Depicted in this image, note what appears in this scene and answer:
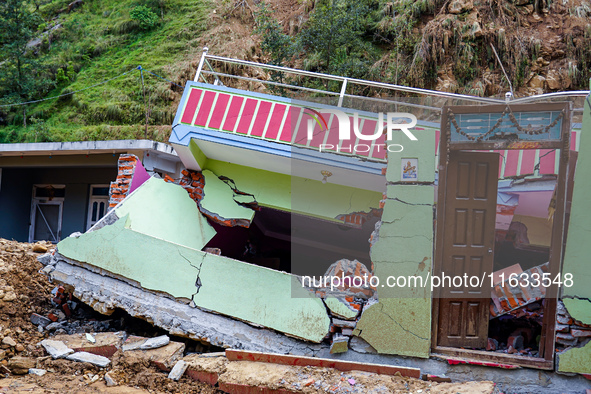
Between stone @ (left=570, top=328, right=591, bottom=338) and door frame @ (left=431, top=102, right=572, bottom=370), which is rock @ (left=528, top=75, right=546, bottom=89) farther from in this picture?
stone @ (left=570, top=328, right=591, bottom=338)

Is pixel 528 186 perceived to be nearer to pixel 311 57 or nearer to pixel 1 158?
pixel 311 57

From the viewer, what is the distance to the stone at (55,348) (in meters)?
5.79

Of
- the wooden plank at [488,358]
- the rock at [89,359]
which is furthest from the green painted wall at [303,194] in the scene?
the rock at [89,359]

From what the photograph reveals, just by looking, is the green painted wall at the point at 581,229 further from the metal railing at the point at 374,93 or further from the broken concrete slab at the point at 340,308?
the broken concrete slab at the point at 340,308

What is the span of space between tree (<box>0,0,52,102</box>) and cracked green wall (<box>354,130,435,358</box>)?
1596 centimetres

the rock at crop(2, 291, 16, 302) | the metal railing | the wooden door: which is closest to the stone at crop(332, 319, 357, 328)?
the wooden door

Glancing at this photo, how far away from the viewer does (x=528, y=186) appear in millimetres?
6543

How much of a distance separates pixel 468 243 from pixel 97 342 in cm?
493

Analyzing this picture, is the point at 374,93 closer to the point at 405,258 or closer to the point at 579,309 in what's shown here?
the point at 405,258

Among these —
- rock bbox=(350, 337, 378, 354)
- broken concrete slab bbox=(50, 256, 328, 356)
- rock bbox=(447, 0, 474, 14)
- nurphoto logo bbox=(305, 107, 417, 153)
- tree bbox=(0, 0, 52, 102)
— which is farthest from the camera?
tree bbox=(0, 0, 52, 102)

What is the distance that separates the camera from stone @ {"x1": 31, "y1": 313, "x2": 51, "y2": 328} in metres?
6.68

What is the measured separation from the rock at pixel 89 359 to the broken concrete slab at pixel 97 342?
0.39 feet

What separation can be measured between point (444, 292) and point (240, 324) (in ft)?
8.64

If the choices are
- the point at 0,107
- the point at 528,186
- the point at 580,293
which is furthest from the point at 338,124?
the point at 0,107
